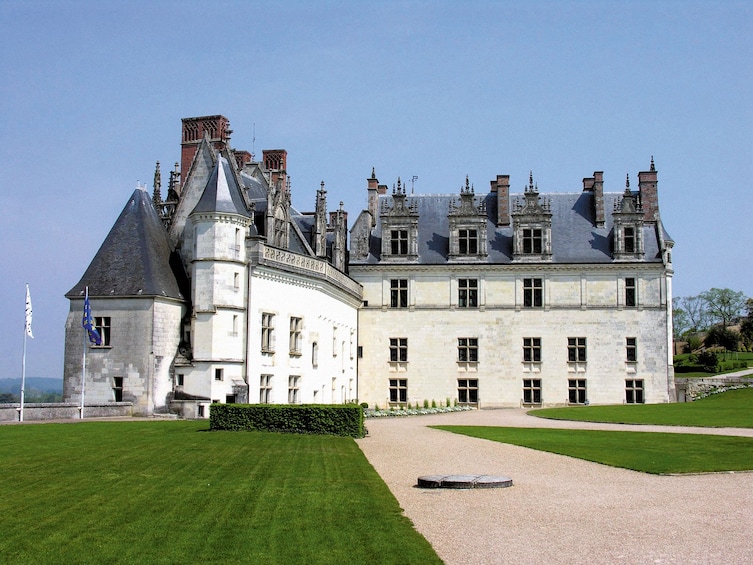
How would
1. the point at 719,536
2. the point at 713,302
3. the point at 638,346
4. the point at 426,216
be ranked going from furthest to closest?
the point at 713,302, the point at 426,216, the point at 638,346, the point at 719,536

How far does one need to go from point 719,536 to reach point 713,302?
106 m

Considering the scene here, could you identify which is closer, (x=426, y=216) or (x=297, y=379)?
(x=297, y=379)

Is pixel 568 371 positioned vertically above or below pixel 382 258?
below

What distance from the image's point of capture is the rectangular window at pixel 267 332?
33.0 metres

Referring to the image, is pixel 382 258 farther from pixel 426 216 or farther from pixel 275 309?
pixel 275 309

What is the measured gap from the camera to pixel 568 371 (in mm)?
44656

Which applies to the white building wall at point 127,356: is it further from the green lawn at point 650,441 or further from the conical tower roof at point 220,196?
the green lawn at point 650,441

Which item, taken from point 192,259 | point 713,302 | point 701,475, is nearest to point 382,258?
point 192,259

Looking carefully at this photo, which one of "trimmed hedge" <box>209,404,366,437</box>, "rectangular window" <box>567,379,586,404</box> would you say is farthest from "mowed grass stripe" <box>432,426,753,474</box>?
"rectangular window" <box>567,379,586,404</box>

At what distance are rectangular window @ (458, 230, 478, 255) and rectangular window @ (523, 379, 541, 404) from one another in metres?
7.33

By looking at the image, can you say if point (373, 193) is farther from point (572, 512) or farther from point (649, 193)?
point (572, 512)

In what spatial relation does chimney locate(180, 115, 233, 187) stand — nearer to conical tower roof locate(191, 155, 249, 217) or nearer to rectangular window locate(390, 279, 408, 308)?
conical tower roof locate(191, 155, 249, 217)

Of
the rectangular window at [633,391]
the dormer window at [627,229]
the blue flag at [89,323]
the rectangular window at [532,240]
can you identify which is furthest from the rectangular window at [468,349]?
the blue flag at [89,323]

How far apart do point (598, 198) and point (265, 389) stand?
74.7 feet
